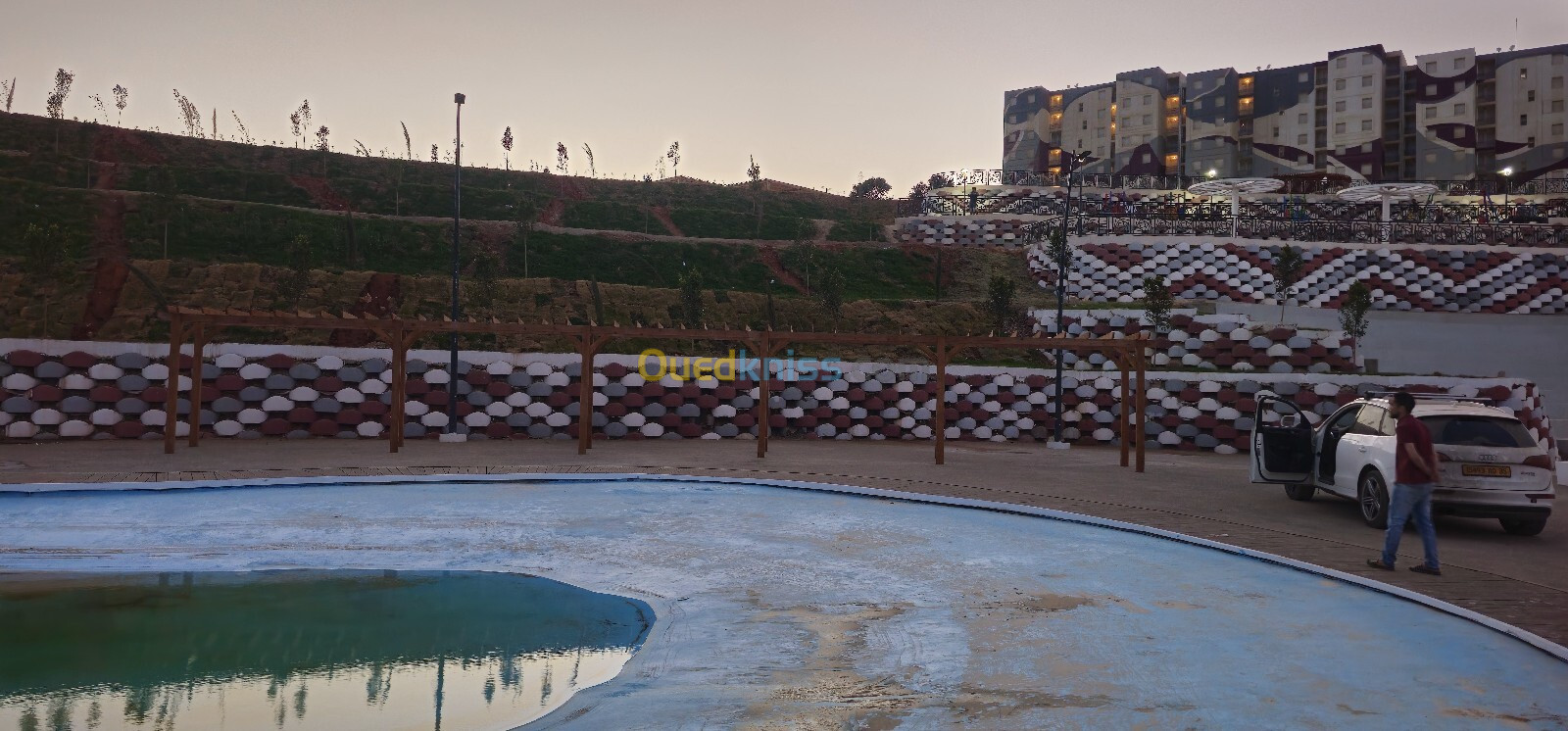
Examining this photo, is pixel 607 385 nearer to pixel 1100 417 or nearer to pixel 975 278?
pixel 1100 417

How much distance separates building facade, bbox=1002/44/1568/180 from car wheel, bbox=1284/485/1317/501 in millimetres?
68815

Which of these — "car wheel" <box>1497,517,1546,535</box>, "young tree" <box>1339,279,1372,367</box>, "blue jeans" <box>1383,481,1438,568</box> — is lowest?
"car wheel" <box>1497,517,1546,535</box>

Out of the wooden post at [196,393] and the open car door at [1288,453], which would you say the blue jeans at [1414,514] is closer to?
the open car door at [1288,453]

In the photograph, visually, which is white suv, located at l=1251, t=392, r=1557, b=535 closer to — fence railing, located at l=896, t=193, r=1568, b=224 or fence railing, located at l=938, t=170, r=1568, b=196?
fence railing, located at l=896, t=193, r=1568, b=224

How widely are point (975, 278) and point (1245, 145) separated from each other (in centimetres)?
5219

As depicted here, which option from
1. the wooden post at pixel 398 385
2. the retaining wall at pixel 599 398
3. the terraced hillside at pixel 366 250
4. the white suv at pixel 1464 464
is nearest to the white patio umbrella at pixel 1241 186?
the terraced hillside at pixel 366 250

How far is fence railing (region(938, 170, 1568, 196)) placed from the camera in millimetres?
65688

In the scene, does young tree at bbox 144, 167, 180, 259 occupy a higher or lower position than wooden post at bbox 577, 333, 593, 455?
higher

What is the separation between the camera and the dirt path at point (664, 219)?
203ft

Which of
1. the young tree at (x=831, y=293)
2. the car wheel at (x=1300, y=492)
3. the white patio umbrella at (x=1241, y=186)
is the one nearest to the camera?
the car wheel at (x=1300, y=492)

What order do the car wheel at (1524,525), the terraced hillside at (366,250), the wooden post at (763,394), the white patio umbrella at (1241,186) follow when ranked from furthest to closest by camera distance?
the white patio umbrella at (1241,186)
the terraced hillside at (366,250)
the wooden post at (763,394)
the car wheel at (1524,525)

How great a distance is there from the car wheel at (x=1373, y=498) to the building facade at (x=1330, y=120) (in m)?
70.8

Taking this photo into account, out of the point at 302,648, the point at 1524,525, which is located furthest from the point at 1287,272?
the point at 302,648

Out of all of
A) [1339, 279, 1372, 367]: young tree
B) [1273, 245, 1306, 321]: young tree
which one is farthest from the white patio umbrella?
[1339, 279, 1372, 367]: young tree
